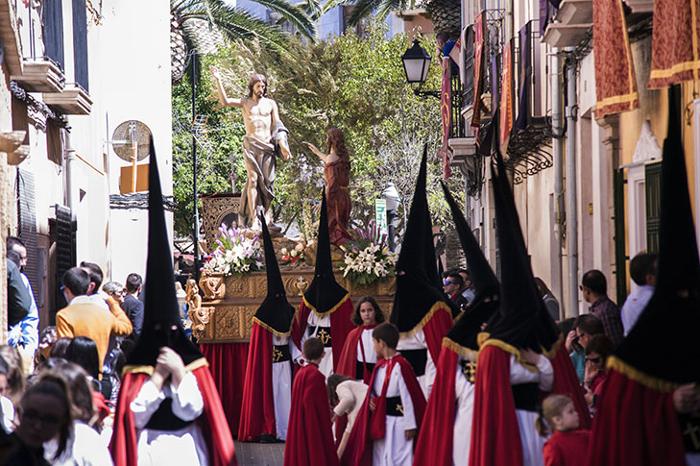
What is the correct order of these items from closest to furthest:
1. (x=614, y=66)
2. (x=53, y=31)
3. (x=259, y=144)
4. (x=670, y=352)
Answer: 1. (x=670, y=352)
2. (x=614, y=66)
3. (x=53, y=31)
4. (x=259, y=144)

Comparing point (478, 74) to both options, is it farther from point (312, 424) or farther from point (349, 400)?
point (349, 400)

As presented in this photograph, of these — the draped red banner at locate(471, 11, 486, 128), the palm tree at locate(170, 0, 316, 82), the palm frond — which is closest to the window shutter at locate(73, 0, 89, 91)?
the draped red banner at locate(471, 11, 486, 128)

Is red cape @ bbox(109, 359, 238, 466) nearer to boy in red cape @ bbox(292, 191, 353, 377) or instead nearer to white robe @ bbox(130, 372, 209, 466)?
white robe @ bbox(130, 372, 209, 466)

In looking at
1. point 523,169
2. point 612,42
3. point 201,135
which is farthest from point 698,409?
point 201,135

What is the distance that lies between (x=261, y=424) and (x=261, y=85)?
5580 mm

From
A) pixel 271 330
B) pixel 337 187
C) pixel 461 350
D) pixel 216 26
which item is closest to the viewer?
pixel 461 350

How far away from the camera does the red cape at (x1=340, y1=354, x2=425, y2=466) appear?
11.1 m

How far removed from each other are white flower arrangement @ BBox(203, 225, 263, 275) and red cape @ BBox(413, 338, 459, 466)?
9.06 m

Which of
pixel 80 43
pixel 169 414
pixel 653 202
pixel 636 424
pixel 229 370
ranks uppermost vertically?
pixel 80 43

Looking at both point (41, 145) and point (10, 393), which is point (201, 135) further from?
point (10, 393)

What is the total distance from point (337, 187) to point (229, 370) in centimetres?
322

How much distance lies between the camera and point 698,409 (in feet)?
23.2

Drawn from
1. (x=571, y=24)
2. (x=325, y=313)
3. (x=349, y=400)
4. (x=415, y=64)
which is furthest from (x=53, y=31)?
(x=349, y=400)

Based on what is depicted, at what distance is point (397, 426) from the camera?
11.2m
